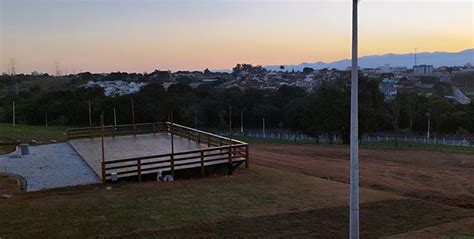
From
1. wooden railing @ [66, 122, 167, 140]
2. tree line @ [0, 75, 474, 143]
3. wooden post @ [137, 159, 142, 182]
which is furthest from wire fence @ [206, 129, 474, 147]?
wooden post @ [137, 159, 142, 182]

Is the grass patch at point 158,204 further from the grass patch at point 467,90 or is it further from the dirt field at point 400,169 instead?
the grass patch at point 467,90

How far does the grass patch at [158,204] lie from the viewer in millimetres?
9203

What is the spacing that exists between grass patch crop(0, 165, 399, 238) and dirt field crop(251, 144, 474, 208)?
1.67 metres

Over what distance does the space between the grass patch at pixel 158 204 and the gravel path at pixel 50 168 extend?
1.07m

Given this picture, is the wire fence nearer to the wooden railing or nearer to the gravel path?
the wooden railing

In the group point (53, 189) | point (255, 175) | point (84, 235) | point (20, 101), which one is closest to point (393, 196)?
point (255, 175)

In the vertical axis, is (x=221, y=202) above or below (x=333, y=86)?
below

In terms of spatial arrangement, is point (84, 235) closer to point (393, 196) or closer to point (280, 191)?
point (280, 191)

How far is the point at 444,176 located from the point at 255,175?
23.6ft

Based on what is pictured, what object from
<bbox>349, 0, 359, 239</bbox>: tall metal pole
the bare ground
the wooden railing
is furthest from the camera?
the wooden railing

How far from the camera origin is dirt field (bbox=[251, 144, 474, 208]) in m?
14.4

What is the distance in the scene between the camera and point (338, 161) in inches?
842

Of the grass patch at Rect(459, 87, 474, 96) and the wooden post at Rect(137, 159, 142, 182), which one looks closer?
the wooden post at Rect(137, 159, 142, 182)

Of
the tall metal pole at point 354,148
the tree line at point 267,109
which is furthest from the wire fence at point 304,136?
the tall metal pole at point 354,148
